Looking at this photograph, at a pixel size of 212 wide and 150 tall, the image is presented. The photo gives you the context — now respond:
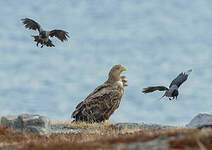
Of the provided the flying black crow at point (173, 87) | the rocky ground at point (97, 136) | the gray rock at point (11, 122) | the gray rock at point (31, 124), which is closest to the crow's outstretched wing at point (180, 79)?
the flying black crow at point (173, 87)

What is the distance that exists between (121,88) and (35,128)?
6.19m

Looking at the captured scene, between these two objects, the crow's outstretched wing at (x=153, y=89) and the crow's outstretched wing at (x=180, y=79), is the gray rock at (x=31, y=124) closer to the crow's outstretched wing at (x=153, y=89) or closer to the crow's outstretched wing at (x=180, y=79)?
the crow's outstretched wing at (x=153, y=89)

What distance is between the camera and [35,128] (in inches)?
733

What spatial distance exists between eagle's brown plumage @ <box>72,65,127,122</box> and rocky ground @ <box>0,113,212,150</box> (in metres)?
0.92

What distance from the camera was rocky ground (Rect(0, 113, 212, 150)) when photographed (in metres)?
8.80

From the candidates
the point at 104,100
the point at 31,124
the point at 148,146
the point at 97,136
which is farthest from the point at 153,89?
the point at 148,146

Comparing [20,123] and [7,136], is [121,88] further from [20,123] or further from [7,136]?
[7,136]

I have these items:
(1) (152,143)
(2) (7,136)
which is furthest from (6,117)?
(1) (152,143)

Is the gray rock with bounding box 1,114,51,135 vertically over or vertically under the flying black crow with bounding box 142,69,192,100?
under

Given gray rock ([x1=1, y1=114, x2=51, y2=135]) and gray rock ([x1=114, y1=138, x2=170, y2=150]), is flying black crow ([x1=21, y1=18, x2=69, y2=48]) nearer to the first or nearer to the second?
gray rock ([x1=1, y1=114, x2=51, y2=135])

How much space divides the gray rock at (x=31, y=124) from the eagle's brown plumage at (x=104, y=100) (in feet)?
14.5

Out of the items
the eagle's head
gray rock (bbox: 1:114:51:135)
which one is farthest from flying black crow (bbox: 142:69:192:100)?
gray rock (bbox: 1:114:51:135)

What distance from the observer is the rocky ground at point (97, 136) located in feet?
28.9

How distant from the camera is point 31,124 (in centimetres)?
1900
